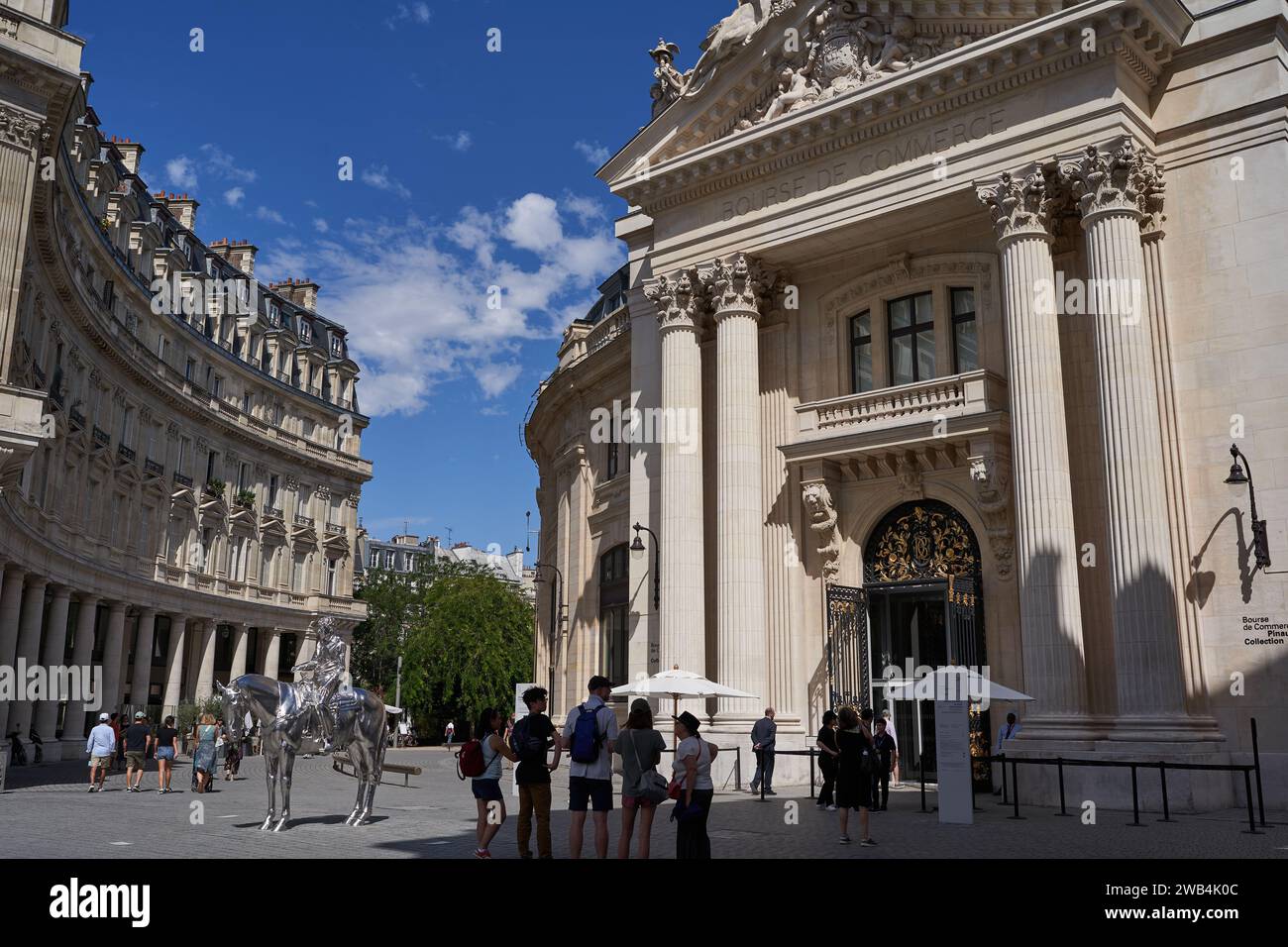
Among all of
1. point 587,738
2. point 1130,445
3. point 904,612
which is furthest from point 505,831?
point 1130,445

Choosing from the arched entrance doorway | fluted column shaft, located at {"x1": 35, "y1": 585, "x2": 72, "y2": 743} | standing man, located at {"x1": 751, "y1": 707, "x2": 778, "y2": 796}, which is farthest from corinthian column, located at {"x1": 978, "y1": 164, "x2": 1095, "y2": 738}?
fluted column shaft, located at {"x1": 35, "y1": 585, "x2": 72, "y2": 743}

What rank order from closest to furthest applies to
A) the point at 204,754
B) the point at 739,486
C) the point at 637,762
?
the point at 637,762 → the point at 204,754 → the point at 739,486

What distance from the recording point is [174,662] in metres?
57.6

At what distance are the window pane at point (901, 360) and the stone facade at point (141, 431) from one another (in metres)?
19.9

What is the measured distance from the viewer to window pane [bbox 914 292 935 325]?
26297 millimetres

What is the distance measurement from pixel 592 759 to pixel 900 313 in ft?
58.6

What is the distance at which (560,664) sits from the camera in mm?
41406

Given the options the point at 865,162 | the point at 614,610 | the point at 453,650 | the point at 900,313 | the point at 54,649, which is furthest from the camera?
the point at 453,650

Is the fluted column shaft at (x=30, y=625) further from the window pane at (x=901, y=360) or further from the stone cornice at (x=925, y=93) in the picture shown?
the window pane at (x=901, y=360)

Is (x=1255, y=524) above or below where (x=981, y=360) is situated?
below

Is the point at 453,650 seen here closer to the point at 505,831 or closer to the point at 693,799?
the point at 505,831

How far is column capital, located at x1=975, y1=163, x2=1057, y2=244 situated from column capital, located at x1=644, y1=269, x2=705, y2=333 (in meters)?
8.20

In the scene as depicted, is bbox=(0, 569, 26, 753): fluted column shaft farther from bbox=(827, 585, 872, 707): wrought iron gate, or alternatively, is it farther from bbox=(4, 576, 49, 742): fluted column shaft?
bbox=(827, 585, 872, 707): wrought iron gate
